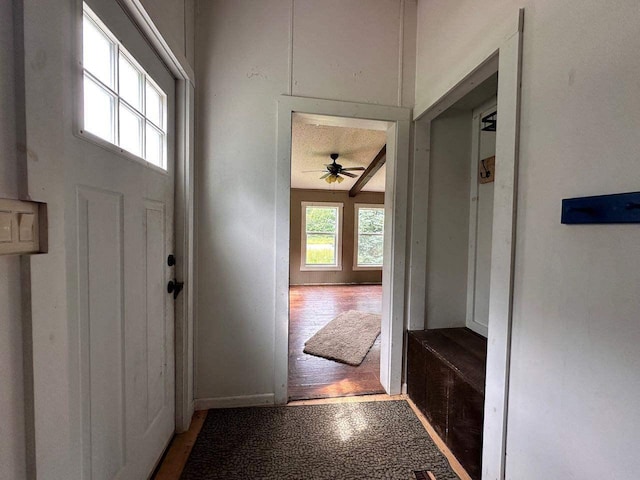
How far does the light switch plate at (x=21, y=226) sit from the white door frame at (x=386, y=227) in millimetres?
1213

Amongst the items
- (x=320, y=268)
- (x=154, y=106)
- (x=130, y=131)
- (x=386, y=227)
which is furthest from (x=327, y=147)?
(x=320, y=268)

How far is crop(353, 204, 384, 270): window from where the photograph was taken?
636 cm

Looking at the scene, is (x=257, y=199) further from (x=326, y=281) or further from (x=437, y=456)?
(x=326, y=281)

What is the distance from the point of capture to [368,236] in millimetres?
6453

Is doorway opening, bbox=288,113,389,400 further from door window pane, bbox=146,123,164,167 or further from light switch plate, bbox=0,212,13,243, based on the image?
light switch plate, bbox=0,212,13,243

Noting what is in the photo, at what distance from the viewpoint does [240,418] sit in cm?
168

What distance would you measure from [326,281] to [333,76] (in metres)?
4.97

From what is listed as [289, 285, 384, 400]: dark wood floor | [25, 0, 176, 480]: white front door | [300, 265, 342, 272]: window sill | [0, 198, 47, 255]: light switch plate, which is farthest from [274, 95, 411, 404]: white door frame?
[300, 265, 342, 272]: window sill

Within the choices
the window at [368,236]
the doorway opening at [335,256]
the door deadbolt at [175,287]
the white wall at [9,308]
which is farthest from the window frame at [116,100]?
the window at [368,236]

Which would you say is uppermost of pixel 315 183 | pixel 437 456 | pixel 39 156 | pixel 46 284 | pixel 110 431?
pixel 315 183

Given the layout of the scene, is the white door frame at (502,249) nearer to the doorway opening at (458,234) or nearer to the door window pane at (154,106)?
the doorway opening at (458,234)

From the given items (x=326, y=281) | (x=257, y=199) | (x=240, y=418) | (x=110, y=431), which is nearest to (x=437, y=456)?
(x=240, y=418)

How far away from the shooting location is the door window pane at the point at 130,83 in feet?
3.43

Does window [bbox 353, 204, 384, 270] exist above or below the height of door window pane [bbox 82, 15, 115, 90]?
below
